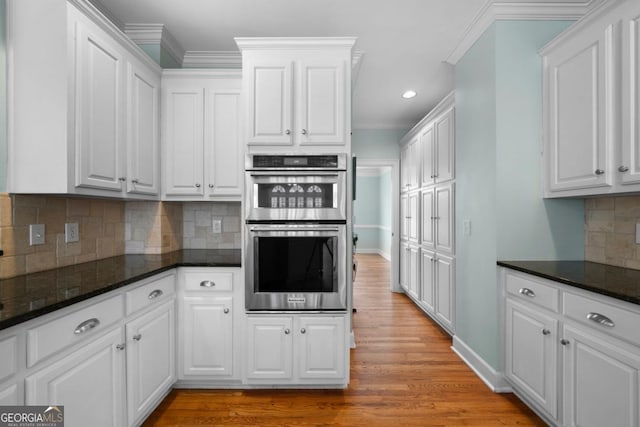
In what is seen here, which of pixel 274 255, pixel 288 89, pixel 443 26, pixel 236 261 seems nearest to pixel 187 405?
pixel 236 261

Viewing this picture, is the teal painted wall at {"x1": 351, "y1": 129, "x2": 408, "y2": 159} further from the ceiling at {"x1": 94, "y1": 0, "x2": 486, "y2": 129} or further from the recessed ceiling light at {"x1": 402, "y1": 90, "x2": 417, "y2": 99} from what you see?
the ceiling at {"x1": 94, "y1": 0, "x2": 486, "y2": 129}

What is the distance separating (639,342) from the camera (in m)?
1.33

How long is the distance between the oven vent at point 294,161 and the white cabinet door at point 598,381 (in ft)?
5.40

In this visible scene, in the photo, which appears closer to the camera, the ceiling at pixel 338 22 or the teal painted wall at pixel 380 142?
the ceiling at pixel 338 22

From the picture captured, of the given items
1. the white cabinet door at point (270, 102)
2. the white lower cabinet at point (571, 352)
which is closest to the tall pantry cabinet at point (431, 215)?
the white lower cabinet at point (571, 352)

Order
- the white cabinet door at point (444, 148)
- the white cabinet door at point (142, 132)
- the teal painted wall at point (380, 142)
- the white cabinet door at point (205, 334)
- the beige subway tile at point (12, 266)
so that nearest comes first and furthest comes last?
1. the beige subway tile at point (12, 266)
2. the white cabinet door at point (142, 132)
3. the white cabinet door at point (205, 334)
4. the white cabinet door at point (444, 148)
5. the teal painted wall at point (380, 142)

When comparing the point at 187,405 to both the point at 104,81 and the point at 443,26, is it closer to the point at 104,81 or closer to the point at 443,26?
the point at 104,81

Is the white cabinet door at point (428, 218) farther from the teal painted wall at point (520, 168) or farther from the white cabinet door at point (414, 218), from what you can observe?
the teal painted wall at point (520, 168)

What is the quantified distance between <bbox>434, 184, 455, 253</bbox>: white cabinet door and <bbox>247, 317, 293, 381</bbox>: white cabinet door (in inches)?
76.4

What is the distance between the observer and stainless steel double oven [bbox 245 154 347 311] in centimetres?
220

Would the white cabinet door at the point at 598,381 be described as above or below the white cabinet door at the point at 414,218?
below

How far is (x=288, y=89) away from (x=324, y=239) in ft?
3.50

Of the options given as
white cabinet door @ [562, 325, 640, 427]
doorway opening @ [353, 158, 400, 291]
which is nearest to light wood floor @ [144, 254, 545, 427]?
white cabinet door @ [562, 325, 640, 427]

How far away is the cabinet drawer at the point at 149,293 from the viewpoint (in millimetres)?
1735
